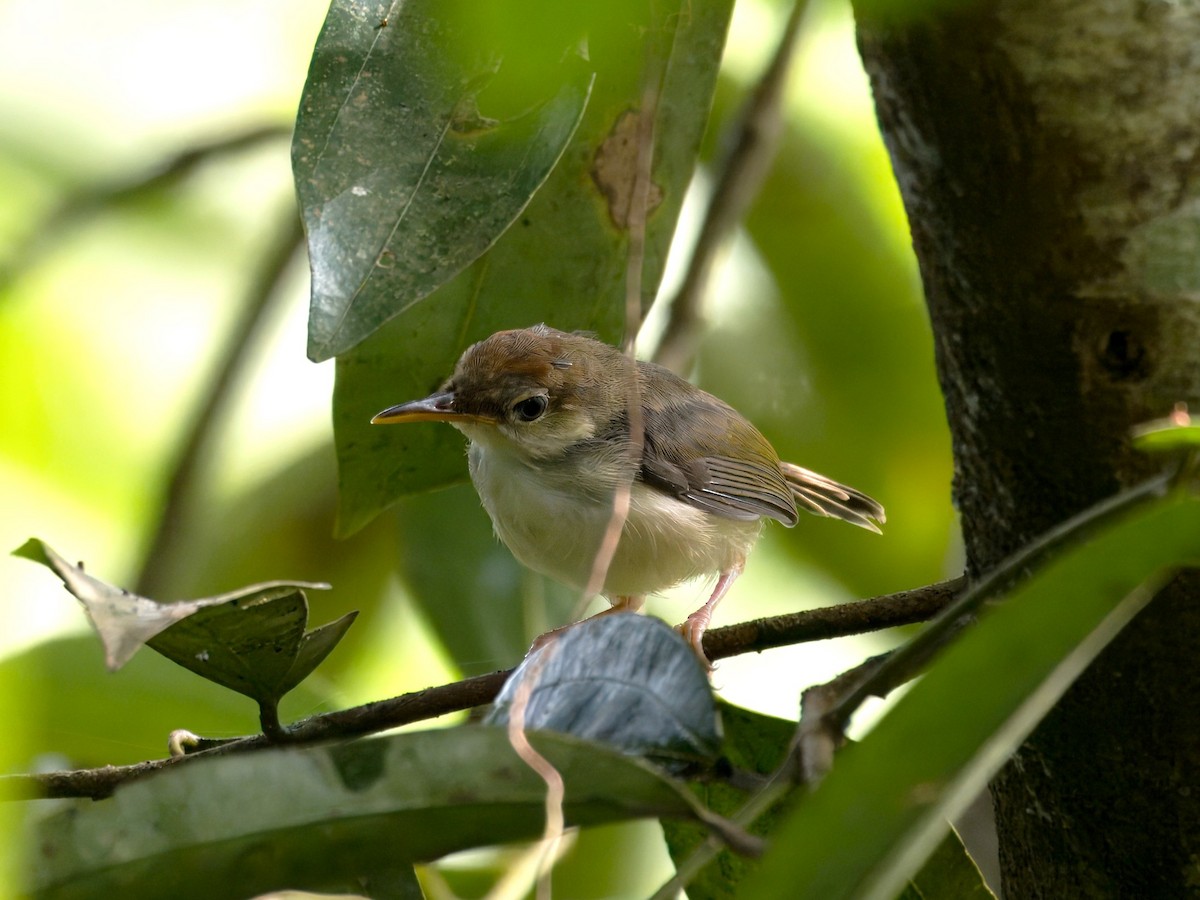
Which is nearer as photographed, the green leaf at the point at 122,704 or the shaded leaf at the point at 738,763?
the shaded leaf at the point at 738,763

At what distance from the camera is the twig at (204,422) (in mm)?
3271

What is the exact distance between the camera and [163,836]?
3.44 ft

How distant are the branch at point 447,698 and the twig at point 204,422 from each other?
5.10 feet

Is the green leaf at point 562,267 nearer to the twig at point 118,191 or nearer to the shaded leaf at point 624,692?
the shaded leaf at point 624,692

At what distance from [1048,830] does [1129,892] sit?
12cm

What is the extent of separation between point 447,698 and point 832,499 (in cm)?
152

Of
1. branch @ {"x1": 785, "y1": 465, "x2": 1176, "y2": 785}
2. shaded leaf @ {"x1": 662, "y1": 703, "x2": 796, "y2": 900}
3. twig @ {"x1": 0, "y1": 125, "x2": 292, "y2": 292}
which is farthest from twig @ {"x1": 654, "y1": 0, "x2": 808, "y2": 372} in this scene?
branch @ {"x1": 785, "y1": 465, "x2": 1176, "y2": 785}

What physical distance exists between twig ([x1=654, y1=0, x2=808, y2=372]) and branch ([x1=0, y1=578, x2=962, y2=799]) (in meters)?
1.42

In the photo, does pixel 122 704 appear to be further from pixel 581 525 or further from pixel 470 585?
pixel 581 525

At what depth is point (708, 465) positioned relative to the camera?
2.79 metres

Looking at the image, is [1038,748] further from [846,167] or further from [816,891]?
[846,167]

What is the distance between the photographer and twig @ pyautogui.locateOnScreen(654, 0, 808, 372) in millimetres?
3154

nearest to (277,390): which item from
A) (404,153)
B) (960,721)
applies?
(404,153)

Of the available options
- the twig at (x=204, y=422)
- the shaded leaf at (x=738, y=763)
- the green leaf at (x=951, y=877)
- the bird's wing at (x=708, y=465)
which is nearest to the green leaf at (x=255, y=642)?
the shaded leaf at (x=738, y=763)
